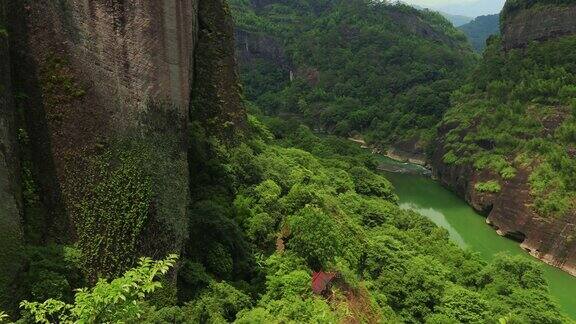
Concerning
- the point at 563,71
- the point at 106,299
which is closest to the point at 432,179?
the point at 563,71

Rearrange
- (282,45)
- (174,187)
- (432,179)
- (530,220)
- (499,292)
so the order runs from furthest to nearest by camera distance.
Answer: (282,45) < (432,179) < (530,220) < (499,292) < (174,187)

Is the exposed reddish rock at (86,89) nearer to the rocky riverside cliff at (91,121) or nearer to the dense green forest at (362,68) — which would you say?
the rocky riverside cliff at (91,121)

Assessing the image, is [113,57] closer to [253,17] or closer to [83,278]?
[83,278]

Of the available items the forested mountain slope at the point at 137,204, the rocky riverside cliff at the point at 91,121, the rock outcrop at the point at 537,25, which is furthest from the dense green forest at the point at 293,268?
the rock outcrop at the point at 537,25

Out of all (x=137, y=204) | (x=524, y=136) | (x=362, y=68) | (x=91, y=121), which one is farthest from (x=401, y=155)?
(x=91, y=121)

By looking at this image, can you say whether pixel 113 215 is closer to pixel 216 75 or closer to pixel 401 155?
pixel 216 75
